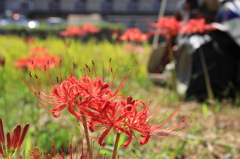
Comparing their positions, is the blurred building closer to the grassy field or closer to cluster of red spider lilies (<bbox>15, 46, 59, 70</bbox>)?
the grassy field

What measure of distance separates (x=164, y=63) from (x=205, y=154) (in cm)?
245

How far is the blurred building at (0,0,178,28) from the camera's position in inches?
1097

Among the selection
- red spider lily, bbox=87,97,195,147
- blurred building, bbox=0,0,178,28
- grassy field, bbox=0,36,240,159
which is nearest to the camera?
red spider lily, bbox=87,97,195,147

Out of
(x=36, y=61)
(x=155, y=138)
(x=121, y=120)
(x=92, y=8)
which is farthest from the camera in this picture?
(x=92, y=8)

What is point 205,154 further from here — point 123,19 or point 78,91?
point 123,19

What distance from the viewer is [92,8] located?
28422 millimetres

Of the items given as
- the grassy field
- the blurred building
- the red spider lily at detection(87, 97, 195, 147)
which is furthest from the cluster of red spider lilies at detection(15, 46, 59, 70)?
the blurred building

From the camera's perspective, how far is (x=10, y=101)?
3.43 meters

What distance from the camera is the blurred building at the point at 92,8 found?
2786 cm

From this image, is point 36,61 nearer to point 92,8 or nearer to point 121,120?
point 121,120

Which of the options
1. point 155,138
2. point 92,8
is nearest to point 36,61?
point 155,138

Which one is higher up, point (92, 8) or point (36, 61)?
point (92, 8)

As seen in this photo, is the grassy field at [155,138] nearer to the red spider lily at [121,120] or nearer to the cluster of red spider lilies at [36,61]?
the cluster of red spider lilies at [36,61]

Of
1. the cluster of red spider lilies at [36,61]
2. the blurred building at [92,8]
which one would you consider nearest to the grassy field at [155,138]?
the cluster of red spider lilies at [36,61]
